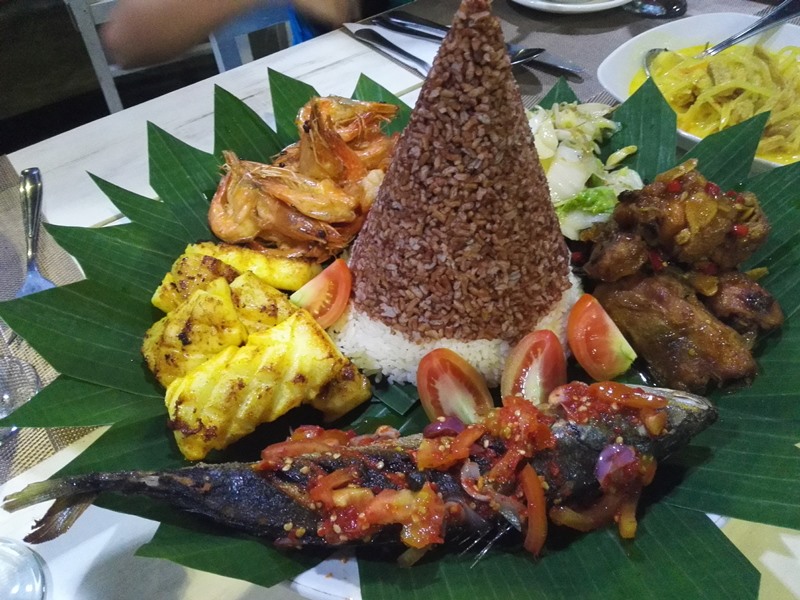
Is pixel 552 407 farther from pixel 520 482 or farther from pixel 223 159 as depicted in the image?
pixel 223 159

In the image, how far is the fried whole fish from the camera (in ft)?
5.85

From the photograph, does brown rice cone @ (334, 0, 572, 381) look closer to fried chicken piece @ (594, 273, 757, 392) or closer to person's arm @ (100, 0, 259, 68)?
fried chicken piece @ (594, 273, 757, 392)

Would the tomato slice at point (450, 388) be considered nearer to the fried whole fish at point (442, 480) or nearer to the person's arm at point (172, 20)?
the fried whole fish at point (442, 480)

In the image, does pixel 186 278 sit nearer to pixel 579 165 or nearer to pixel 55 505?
pixel 55 505

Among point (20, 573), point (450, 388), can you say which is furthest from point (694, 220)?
point (20, 573)

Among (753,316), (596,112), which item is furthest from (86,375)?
(596,112)

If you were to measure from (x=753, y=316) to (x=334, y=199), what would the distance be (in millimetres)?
1966

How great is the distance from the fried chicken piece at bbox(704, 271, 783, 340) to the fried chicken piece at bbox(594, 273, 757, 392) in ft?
0.24

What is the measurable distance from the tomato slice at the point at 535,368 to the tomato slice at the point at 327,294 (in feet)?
2.74

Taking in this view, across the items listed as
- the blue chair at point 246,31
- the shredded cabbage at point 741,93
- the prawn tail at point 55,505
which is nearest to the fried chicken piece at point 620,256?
the shredded cabbage at point 741,93

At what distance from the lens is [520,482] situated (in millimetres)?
1878

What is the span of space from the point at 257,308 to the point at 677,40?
13.5ft

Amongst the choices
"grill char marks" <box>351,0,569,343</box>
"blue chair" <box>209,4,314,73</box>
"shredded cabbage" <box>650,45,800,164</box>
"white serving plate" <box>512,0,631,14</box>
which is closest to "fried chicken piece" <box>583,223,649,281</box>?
"grill char marks" <box>351,0,569,343</box>

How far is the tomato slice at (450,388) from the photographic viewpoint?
2.35 metres
